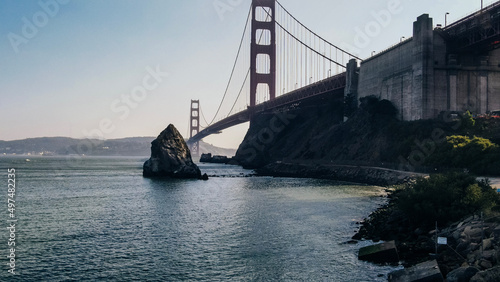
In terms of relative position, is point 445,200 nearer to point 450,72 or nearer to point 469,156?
point 469,156

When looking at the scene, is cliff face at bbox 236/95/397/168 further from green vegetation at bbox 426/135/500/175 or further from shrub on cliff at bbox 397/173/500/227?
shrub on cliff at bbox 397/173/500/227

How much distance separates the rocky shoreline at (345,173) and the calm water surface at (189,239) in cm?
1107

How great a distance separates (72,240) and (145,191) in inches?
1042

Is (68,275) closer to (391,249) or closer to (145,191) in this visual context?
(391,249)

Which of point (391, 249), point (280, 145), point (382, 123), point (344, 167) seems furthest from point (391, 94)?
point (391, 249)

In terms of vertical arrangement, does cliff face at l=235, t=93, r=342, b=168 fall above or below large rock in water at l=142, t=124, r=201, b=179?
above

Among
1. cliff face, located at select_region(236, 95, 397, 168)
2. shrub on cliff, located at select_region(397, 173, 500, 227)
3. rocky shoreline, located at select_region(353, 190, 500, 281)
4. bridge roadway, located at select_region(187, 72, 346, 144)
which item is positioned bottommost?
rocky shoreline, located at select_region(353, 190, 500, 281)

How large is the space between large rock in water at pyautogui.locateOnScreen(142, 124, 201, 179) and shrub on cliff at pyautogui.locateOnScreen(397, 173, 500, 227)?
4911 cm

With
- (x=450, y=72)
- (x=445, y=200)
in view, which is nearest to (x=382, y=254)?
(x=445, y=200)

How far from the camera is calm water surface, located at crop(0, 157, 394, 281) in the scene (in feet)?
55.2

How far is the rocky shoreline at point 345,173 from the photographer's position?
50.2 metres

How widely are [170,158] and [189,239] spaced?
4685cm

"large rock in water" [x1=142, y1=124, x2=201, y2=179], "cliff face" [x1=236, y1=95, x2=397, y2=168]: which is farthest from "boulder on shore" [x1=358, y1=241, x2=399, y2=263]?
"large rock in water" [x1=142, y1=124, x2=201, y2=179]

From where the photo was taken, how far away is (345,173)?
64.1 metres
